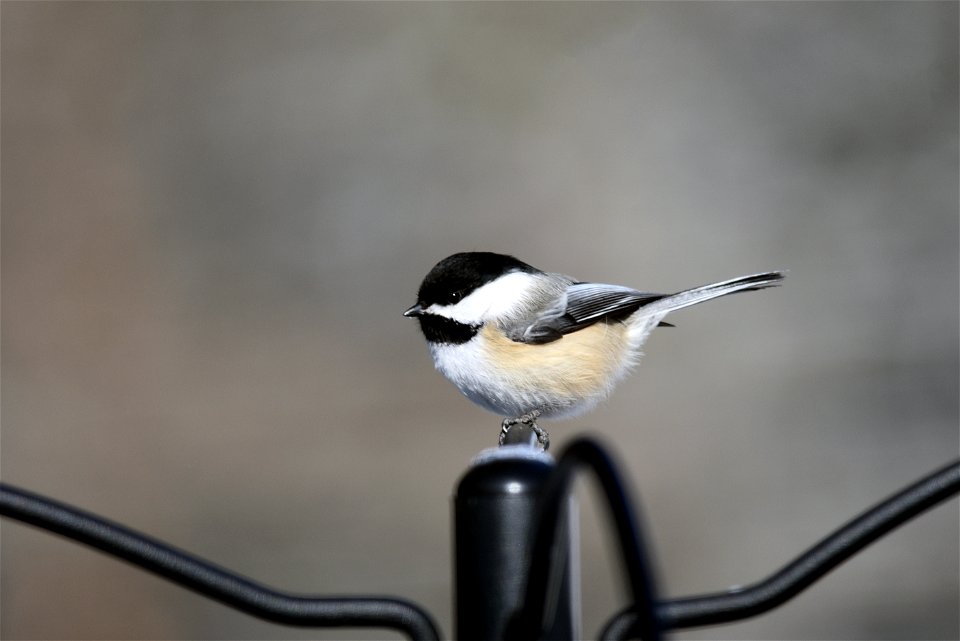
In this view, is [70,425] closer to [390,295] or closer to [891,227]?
[390,295]

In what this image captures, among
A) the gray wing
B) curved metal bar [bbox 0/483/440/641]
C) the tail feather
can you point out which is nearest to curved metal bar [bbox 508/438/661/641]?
curved metal bar [bbox 0/483/440/641]

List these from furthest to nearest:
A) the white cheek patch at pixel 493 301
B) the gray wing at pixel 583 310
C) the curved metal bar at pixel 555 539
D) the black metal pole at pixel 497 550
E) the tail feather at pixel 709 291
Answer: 1. the gray wing at pixel 583 310
2. the white cheek patch at pixel 493 301
3. the tail feather at pixel 709 291
4. the black metal pole at pixel 497 550
5. the curved metal bar at pixel 555 539

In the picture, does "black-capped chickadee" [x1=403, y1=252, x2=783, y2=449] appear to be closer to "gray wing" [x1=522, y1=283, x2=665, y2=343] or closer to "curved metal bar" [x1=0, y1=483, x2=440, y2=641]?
"gray wing" [x1=522, y1=283, x2=665, y2=343]

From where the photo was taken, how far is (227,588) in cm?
97

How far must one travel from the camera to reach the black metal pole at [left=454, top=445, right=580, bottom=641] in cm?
89

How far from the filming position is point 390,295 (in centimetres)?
546

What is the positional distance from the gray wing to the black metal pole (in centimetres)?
152

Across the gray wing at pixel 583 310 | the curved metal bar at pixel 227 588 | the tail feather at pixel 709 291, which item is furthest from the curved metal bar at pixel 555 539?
the gray wing at pixel 583 310

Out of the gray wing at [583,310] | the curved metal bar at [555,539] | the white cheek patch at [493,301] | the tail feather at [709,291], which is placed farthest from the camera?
the gray wing at [583,310]

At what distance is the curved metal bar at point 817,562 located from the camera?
96 centimetres

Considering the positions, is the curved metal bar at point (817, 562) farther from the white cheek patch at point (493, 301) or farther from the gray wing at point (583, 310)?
the gray wing at point (583, 310)

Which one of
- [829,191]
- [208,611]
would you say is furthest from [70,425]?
[829,191]

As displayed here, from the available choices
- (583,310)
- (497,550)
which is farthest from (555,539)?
(583,310)

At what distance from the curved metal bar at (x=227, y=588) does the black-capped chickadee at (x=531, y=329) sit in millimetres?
1203
